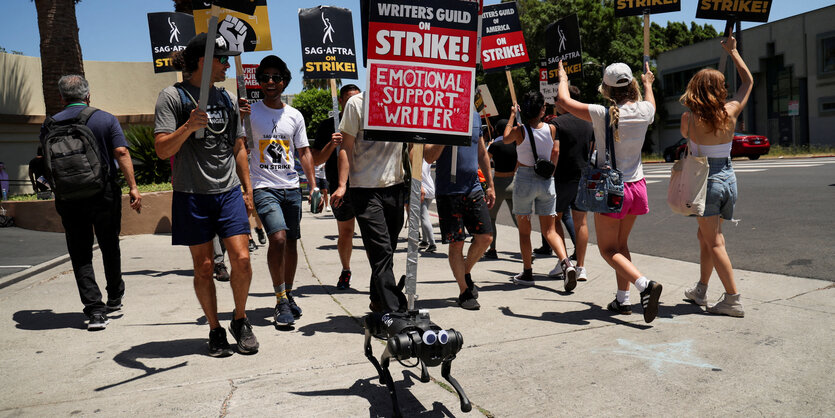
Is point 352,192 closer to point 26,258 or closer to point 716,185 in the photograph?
point 716,185

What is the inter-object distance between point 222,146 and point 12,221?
1054 cm

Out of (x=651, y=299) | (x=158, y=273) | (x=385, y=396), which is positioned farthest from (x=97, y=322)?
→ (x=651, y=299)

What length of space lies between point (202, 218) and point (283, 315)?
113 cm

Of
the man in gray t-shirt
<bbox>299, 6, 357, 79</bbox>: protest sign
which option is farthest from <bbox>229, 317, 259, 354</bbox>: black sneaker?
<bbox>299, 6, 357, 79</bbox>: protest sign

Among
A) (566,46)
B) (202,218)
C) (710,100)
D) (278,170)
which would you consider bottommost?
(202,218)

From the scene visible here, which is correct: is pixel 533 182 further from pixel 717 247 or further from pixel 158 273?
pixel 158 273

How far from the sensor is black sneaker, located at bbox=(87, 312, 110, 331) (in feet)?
16.8

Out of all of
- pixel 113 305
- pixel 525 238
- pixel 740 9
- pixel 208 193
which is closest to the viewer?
pixel 208 193

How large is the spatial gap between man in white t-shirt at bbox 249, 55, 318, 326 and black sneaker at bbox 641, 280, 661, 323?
2753 mm

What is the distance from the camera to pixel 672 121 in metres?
43.1

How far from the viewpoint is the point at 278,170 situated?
5.51 meters

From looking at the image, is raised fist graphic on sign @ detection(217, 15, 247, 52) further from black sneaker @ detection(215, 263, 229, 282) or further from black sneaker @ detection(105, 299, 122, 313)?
black sneaker @ detection(105, 299, 122, 313)

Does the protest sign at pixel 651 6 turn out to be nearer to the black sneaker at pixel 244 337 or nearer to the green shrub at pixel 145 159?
the black sneaker at pixel 244 337

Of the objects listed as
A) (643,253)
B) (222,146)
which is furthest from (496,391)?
(643,253)
